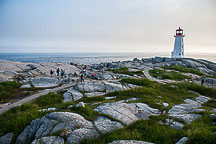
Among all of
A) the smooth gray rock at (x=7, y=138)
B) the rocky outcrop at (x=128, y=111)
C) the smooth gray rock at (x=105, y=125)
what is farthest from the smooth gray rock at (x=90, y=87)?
the smooth gray rock at (x=7, y=138)

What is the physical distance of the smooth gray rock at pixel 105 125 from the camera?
20.9 feet

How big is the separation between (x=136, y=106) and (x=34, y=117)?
7248mm

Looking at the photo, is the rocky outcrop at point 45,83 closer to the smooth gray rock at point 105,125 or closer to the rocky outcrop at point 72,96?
the rocky outcrop at point 72,96

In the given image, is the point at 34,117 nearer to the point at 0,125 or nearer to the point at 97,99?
the point at 0,125

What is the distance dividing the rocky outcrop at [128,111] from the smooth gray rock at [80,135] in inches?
75.9

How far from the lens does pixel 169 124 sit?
6.82m

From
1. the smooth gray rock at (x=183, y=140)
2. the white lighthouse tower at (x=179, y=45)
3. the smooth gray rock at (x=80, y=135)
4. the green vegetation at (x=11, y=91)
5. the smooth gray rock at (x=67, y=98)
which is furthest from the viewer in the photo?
the white lighthouse tower at (x=179, y=45)

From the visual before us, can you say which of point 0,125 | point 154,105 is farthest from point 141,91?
point 0,125

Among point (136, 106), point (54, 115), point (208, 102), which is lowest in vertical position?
point (208, 102)

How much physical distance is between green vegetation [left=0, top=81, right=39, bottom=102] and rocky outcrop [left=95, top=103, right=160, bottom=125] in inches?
463

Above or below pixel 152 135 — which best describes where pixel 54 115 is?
above

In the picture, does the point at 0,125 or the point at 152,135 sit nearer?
the point at 152,135

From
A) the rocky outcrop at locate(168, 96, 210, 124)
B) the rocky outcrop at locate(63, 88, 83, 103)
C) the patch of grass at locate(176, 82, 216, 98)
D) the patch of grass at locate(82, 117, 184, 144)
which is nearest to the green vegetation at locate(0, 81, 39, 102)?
the rocky outcrop at locate(63, 88, 83, 103)

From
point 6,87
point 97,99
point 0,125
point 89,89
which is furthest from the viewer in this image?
point 6,87
